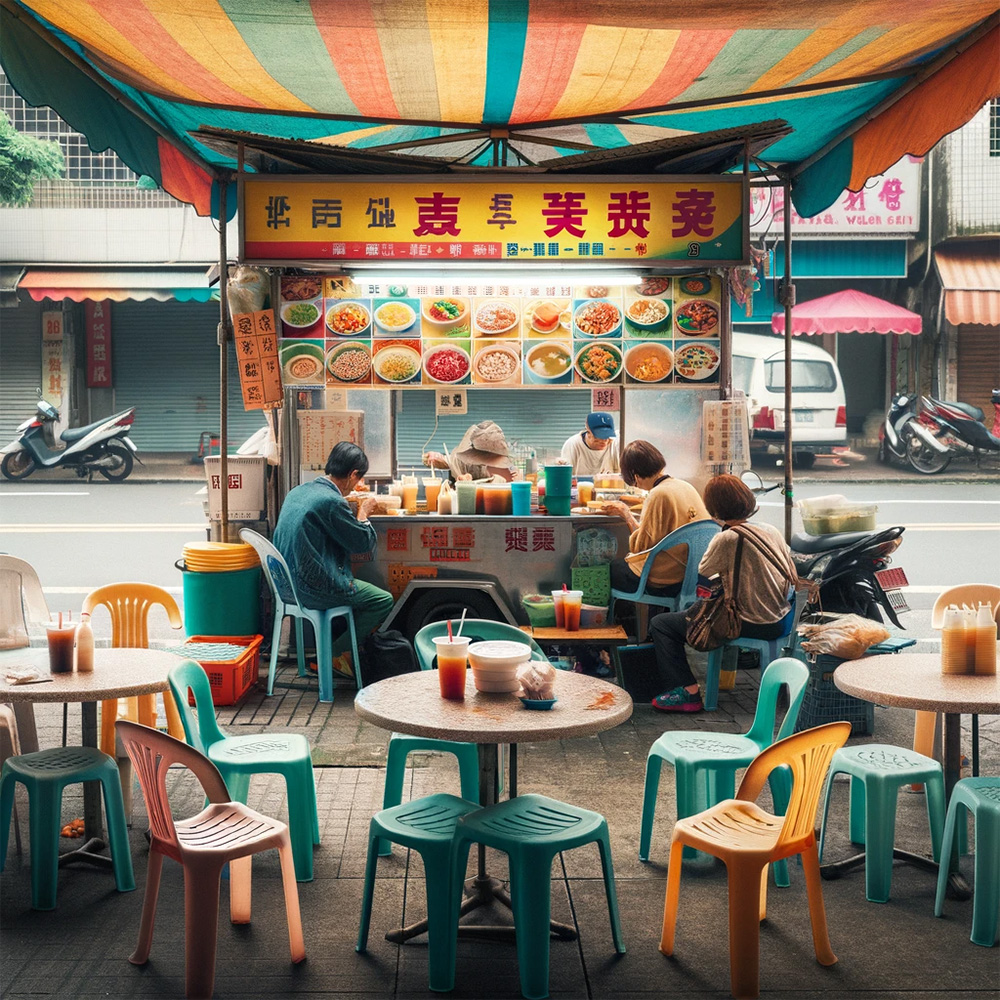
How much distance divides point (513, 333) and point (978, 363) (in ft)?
49.1

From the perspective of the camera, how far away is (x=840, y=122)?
666cm

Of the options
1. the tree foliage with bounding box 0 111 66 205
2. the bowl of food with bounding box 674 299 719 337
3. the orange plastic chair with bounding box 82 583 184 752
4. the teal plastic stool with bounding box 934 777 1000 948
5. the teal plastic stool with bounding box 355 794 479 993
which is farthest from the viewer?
the tree foliage with bounding box 0 111 66 205

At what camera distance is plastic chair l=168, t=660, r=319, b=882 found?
406cm

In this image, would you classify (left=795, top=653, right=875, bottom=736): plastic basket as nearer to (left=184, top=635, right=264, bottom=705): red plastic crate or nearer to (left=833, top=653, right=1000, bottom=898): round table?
(left=833, top=653, right=1000, bottom=898): round table

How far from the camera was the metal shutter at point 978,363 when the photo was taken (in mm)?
19750

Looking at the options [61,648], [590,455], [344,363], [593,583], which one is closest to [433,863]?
[61,648]

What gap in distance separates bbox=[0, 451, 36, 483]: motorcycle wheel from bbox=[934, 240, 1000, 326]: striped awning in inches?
614

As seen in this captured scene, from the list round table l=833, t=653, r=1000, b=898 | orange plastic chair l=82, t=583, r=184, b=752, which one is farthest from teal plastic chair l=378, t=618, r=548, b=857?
orange plastic chair l=82, t=583, r=184, b=752

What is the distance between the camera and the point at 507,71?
568 centimetres

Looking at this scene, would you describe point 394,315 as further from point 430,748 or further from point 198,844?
point 198,844

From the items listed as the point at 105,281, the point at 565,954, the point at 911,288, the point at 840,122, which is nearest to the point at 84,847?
the point at 565,954

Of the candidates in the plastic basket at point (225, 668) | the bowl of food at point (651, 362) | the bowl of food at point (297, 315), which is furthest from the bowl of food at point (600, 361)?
the plastic basket at point (225, 668)

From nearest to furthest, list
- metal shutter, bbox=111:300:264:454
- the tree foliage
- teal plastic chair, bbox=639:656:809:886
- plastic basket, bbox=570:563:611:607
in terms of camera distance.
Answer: teal plastic chair, bbox=639:656:809:886
plastic basket, bbox=570:563:611:607
the tree foliage
metal shutter, bbox=111:300:264:454

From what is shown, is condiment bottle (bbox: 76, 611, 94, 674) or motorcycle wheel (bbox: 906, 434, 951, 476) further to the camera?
motorcycle wheel (bbox: 906, 434, 951, 476)
